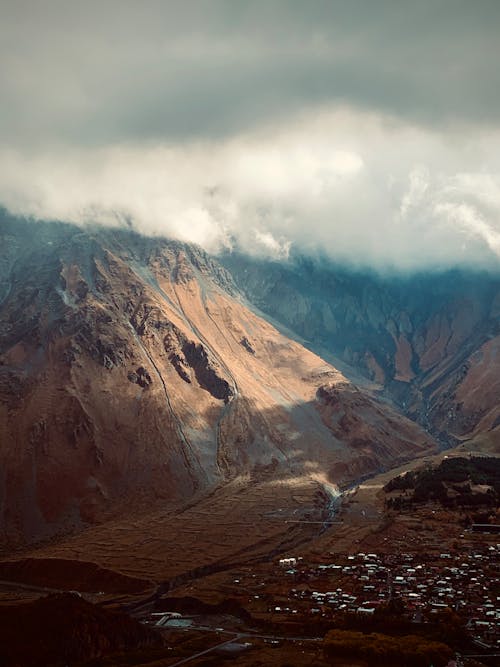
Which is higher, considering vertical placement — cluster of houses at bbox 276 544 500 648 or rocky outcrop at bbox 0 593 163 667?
rocky outcrop at bbox 0 593 163 667

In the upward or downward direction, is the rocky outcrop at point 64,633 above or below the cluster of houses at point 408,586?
above

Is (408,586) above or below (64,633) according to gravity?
below

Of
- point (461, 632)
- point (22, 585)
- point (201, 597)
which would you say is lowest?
point (461, 632)

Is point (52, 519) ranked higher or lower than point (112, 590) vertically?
higher

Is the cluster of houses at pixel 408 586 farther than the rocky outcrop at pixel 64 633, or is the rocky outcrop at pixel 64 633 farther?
the cluster of houses at pixel 408 586

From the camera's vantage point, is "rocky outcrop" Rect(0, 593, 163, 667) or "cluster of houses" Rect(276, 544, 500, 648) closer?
"rocky outcrop" Rect(0, 593, 163, 667)

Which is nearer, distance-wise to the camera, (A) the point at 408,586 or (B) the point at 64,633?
(B) the point at 64,633

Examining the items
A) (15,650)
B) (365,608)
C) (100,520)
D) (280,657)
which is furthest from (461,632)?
(100,520)

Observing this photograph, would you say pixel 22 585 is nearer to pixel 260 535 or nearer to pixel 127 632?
pixel 127 632
